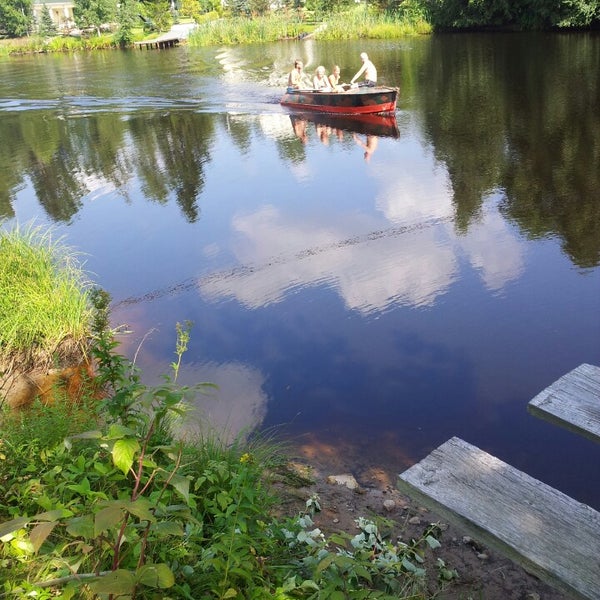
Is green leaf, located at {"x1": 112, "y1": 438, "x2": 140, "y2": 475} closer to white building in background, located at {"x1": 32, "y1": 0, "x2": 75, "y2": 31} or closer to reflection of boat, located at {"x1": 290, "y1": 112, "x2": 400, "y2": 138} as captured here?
reflection of boat, located at {"x1": 290, "y1": 112, "x2": 400, "y2": 138}

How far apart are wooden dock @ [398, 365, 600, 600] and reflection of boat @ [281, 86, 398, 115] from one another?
571 inches

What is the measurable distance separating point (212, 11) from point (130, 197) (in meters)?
50.2

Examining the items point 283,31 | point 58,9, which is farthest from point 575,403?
point 58,9

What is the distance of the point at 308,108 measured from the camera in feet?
58.4

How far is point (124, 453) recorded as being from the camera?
1963 mm

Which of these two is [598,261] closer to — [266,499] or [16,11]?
[266,499]

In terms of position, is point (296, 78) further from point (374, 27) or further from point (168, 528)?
point (374, 27)

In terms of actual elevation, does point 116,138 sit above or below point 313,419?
above

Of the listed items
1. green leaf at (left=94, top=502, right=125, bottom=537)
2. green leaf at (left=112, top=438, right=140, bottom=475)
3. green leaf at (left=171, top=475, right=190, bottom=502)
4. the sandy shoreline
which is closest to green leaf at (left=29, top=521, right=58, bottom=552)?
green leaf at (left=94, top=502, right=125, bottom=537)

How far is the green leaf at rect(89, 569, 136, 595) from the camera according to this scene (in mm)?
1715

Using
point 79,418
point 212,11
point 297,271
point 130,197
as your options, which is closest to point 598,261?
point 297,271

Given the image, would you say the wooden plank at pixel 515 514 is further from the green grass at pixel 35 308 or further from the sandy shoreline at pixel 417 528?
the green grass at pixel 35 308

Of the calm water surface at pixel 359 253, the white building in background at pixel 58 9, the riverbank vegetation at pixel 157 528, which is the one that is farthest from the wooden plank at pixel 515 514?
the white building in background at pixel 58 9

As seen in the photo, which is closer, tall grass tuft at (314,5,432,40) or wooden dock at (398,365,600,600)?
wooden dock at (398,365,600,600)
